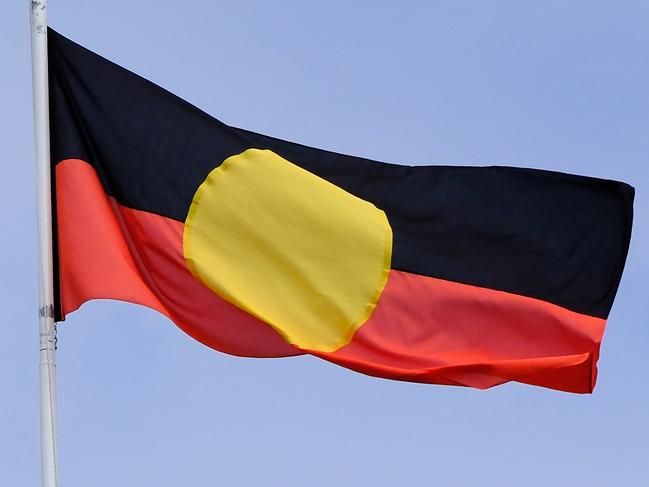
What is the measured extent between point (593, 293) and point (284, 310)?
2.64 meters

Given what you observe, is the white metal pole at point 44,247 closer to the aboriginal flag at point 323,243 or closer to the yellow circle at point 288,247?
the aboriginal flag at point 323,243

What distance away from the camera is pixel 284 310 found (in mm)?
13062

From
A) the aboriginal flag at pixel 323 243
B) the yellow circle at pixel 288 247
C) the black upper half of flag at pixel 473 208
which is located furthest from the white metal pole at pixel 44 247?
the yellow circle at pixel 288 247

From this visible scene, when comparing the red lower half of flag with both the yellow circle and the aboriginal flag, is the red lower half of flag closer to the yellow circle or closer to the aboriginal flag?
the aboriginal flag

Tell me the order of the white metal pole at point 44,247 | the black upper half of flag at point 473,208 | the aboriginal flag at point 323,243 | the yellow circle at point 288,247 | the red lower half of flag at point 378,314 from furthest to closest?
1. the black upper half of flag at point 473,208
2. the yellow circle at point 288,247
3. the aboriginal flag at point 323,243
4. the red lower half of flag at point 378,314
5. the white metal pole at point 44,247

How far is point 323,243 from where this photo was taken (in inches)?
531

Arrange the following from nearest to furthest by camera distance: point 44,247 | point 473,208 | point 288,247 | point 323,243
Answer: point 44,247, point 288,247, point 323,243, point 473,208

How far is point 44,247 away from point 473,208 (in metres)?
3.79

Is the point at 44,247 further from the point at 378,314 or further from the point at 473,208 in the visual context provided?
the point at 473,208

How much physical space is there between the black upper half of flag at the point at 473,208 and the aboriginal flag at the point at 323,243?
12mm

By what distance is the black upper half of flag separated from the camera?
13438 millimetres

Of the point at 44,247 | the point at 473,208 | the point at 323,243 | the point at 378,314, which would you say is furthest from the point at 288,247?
the point at 44,247

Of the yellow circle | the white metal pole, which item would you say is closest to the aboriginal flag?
the yellow circle

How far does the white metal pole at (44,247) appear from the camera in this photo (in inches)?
450
